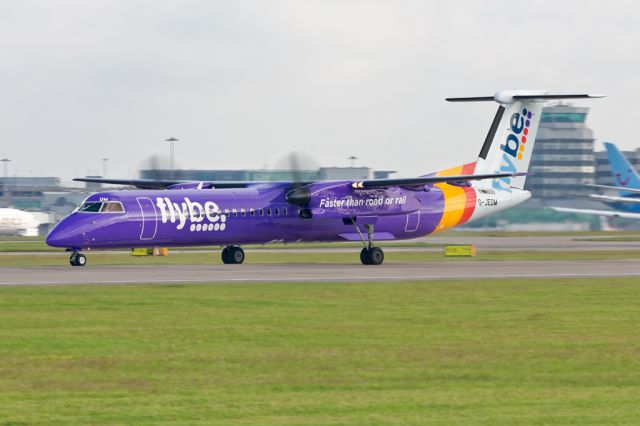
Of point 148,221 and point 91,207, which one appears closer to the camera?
point 91,207

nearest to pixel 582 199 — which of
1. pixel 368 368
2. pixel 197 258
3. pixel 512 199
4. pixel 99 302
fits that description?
pixel 512 199

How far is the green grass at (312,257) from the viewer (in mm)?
42656

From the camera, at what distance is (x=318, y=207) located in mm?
39531

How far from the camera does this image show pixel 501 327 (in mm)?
19750

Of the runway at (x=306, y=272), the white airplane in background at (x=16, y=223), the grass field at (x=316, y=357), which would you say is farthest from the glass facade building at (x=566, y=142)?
the grass field at (x=316, y=357)

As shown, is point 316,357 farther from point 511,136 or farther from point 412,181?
point 511,136

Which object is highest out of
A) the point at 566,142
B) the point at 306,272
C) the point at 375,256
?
the point at 566,142

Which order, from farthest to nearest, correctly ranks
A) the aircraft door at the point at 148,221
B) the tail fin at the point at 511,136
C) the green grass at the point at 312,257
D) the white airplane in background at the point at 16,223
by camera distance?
1. the white airplane in background at the point at 16,223
2. the tail fin at the point at 511,136
3. the green grass at the point at 312,257
4. the aircraft door at the point at 148,221

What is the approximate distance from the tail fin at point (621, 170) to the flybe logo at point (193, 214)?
145 feet

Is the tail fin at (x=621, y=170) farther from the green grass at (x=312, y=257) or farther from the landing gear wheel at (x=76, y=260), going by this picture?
the landing gear wheel at (x=76, y=260)

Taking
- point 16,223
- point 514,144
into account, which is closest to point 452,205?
point 514,144

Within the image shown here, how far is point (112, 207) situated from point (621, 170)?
1927 inches

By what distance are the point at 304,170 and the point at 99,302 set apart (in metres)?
18.7

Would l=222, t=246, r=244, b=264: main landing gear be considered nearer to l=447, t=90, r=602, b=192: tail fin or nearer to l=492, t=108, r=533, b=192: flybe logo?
l=447, t=90, r=602, b=192: tail fin
